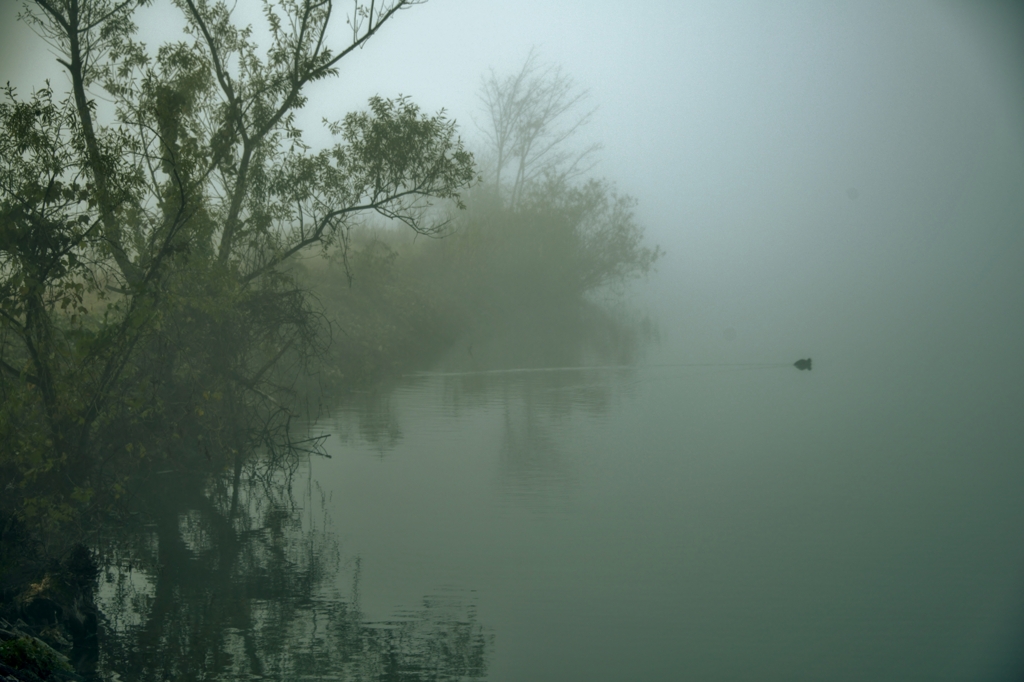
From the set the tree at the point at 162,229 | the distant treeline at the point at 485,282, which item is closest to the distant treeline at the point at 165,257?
the tree at the point at 162,229

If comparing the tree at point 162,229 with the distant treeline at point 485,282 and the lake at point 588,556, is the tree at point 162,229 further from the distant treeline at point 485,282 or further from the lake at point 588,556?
the distant treeline at point 485,282

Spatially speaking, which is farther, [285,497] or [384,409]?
[384,409]

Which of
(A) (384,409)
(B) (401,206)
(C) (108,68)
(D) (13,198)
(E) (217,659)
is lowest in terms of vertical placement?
(E) (217,659)

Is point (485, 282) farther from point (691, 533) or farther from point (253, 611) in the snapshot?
point (253, 611)

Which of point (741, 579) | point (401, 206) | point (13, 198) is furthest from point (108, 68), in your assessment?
point (741, 579)

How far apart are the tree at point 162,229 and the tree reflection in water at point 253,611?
3.18 ft

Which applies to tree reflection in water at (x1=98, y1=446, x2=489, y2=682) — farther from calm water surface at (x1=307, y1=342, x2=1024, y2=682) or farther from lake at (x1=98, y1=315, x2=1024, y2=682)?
calm water surface at (x1=307, y1=342, x2=1024, y2=682)

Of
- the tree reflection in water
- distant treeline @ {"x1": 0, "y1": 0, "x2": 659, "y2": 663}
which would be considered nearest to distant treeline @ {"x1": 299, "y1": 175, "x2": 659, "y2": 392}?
distant treeline @ {"x1": 0, "y1": 0, "x2": 659, "y2": 663}

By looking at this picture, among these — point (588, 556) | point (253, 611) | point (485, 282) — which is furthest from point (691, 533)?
point (485, 282)

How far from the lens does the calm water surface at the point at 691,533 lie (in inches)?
335

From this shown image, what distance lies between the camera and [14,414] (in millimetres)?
8617

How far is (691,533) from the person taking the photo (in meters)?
12.0

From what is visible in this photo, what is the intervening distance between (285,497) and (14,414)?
17.8 ft

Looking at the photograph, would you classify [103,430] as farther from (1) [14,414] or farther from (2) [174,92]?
(2) [174,92]
